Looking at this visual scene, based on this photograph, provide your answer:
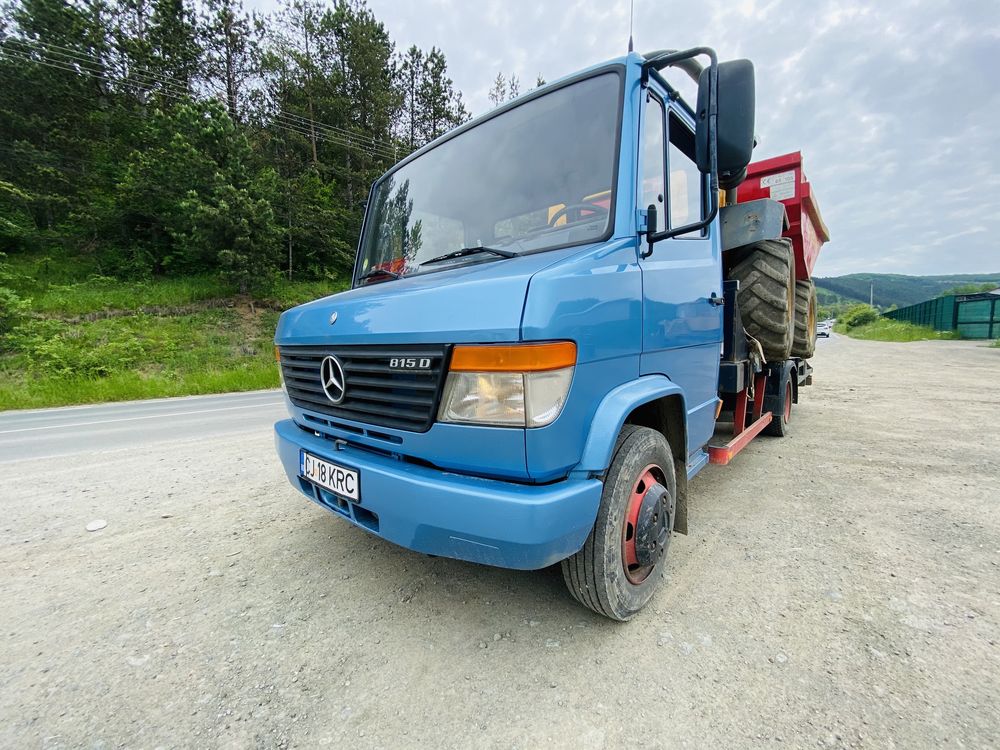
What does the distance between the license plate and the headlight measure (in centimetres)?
59

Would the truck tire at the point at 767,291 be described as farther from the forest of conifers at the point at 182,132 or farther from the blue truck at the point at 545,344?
the forest of conifers at the point at 182,132

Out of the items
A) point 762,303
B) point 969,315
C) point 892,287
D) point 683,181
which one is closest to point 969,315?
point 969,315

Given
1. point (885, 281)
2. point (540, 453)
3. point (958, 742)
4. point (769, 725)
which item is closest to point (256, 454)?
point (540, 453)

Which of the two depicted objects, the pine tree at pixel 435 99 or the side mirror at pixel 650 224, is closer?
the side mirror at pixel 650 224

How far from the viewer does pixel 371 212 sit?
10.3 ft

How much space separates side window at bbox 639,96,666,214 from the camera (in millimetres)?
1989

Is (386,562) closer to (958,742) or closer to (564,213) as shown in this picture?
(564,213)

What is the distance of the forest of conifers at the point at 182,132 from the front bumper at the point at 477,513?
59.7ft

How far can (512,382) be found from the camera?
4.80 ft

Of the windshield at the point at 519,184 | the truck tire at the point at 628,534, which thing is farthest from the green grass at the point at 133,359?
the truck tire at the point at 628,534

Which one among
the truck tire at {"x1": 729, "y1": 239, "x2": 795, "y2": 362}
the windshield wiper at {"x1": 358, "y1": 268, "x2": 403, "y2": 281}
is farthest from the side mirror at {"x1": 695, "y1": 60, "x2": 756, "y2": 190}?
the truck tire at {"x1": 729, "y1": 239, "x2": 795, "y2": 362}

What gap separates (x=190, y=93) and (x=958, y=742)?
27224 mm

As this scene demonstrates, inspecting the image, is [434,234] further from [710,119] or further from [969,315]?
[969,315]

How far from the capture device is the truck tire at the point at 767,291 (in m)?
3.38
